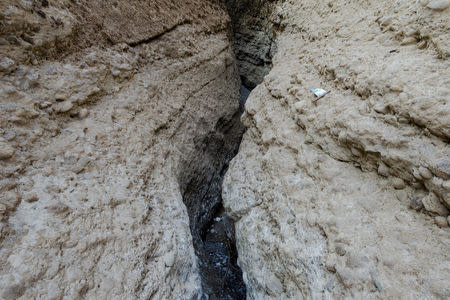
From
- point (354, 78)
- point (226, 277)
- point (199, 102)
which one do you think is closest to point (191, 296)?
point (226, 277)

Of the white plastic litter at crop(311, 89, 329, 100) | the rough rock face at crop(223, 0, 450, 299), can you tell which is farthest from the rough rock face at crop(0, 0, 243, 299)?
the white plastic litter at crop(311, 89, 329, 100)

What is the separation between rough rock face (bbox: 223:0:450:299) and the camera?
3.22 feet

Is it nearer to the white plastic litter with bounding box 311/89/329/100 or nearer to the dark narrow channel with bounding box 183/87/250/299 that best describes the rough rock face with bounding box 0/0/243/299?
the dark narrow channel with bounding box 183/87/250/299

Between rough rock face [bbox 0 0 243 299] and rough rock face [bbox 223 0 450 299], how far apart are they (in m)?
0.58

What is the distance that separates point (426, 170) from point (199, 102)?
1998 millimetres

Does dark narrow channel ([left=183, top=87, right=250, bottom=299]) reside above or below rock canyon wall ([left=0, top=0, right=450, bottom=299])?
below

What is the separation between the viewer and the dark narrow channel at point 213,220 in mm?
2111

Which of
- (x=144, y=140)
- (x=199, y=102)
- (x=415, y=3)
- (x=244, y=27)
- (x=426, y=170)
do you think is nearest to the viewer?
(x=426, y=170)

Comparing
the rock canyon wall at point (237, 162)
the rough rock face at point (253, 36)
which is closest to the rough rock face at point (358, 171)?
the rock canyon wall at point (237, 162)

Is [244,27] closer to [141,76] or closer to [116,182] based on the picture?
[141,76]

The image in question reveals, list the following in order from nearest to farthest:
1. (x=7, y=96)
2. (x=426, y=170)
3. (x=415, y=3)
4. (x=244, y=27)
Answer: (x=426, y=170), (x=7, y=96), (x=415, y=3), (x=244, y=27)

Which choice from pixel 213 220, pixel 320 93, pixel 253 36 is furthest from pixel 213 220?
pixel 253 36

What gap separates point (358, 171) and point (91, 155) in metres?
1.49

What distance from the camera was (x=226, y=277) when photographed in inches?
88.4
